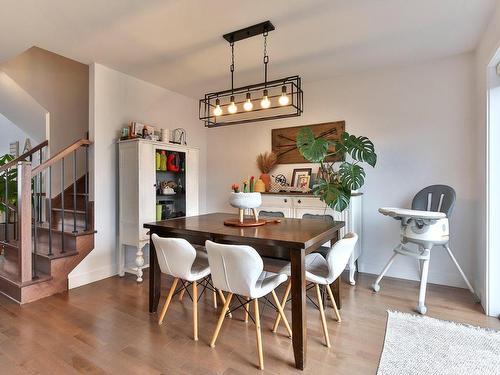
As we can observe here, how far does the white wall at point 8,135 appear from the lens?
5.38 m

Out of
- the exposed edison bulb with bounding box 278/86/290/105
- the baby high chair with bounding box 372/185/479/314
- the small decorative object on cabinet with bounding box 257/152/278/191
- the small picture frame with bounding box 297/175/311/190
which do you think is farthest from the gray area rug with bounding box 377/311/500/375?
the small decorative object on cabinet with bounding box 257/152/278/191

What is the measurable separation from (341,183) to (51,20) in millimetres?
3033

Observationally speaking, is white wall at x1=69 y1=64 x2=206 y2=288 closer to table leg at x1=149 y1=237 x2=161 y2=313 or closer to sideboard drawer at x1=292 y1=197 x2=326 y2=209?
table leg at x1=149 y1=237 x2=161 y2=313

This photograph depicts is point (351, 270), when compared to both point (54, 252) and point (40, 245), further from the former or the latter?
point (40, 245)

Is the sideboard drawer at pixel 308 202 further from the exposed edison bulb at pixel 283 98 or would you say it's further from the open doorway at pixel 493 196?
the open doorway at pixel 493 196

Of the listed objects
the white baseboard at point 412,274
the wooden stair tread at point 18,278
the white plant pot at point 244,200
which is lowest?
the white baseboard at point 412,274

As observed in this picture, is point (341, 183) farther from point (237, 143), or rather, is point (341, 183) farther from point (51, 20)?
point (51, 20)

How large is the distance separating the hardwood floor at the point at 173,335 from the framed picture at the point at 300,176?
1.43 metres

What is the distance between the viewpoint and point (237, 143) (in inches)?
175

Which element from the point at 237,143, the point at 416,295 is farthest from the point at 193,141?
→ the point at 416,295

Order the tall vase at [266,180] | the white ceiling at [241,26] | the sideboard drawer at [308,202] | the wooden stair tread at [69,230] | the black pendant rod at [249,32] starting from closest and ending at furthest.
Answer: the white ceiling at [241,26] → the black pendant rod at [249,32] → the wooden stair tread at [69,230] → the sideboard drawer at [308,202] → the tall vase at [266,180]

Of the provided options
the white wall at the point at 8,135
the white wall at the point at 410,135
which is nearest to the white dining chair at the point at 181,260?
the white wall at the point at 410,135

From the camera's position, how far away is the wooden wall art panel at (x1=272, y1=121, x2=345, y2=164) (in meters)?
3.67

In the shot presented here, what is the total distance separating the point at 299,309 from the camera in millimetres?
1730
